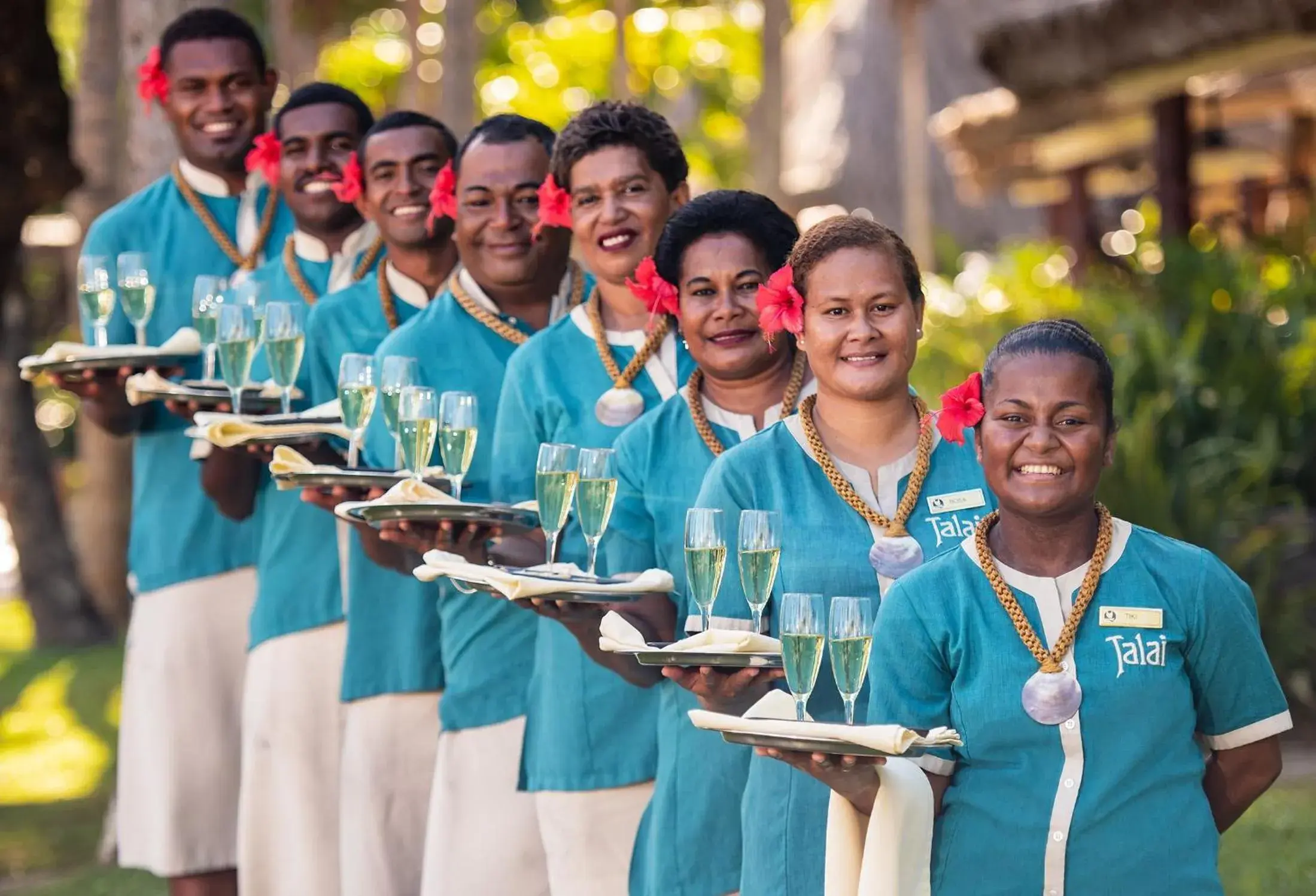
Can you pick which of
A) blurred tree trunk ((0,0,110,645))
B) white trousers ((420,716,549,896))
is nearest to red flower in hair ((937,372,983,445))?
white trousers ((420,716,549,896))

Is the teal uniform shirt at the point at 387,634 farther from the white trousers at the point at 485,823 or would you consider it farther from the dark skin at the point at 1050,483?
the dark skin at the point at 1050,483

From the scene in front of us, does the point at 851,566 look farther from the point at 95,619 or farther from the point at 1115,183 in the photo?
the point at 1115,183

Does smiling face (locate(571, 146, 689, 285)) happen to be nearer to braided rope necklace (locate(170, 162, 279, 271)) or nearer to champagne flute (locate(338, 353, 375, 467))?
champagne flute (locate(338, 353, 375, 467))

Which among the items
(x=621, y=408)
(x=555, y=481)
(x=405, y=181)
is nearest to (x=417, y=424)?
(x=621, y=408)

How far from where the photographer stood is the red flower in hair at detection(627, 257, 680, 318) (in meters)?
4.92

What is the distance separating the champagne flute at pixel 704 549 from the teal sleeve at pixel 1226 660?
930 mm

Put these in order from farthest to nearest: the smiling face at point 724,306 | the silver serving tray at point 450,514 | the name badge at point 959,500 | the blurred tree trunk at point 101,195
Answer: the blurred tree trunk at point 101,195 → the silver serving tray at point 450,514 → the smiling face at point 724,306 → the name badge at point 959,500

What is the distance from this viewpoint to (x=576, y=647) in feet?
17.0

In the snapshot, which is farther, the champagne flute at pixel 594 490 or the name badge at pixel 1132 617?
the champagne flute at pixel 594 490

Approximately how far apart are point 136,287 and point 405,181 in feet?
3.24

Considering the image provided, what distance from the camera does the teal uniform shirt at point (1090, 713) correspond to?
3.72 m

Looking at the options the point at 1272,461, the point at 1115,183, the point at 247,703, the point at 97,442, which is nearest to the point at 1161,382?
the point at 1272,461

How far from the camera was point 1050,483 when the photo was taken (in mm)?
3764

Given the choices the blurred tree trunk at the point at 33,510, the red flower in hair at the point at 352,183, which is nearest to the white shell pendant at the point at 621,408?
the red flower in hair at the point at 352,183
